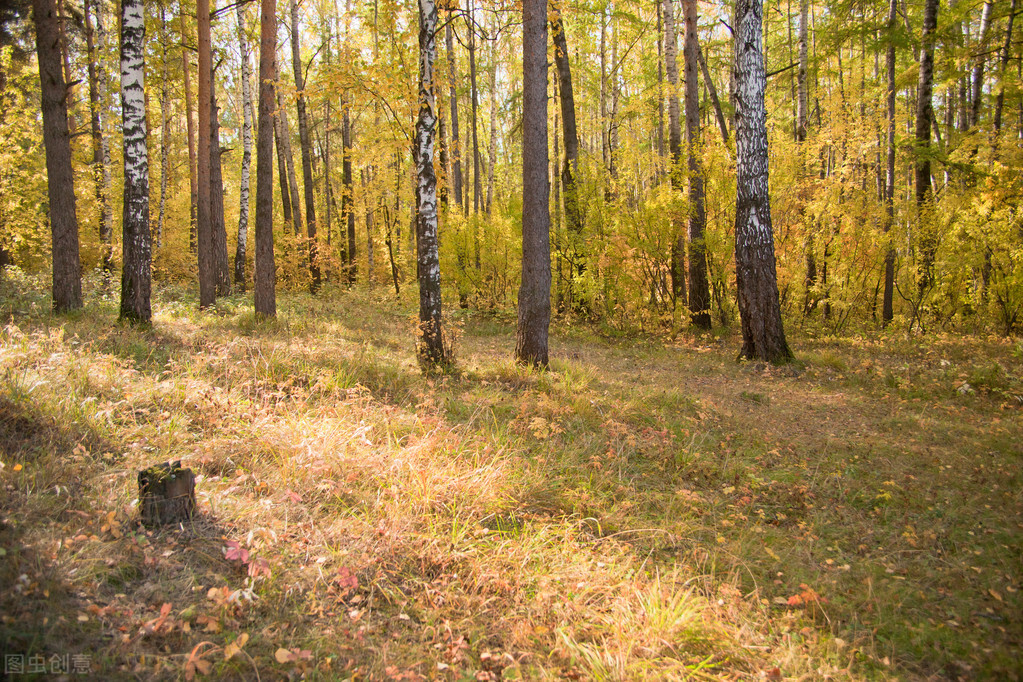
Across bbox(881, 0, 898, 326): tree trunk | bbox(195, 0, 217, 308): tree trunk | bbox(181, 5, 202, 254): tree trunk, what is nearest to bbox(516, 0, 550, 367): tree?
bbox(195, 0, 217, 308): tree trunk

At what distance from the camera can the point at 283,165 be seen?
60.5 ft

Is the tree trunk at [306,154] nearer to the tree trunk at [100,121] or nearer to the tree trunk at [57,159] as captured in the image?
the tree trunk at [100,121]

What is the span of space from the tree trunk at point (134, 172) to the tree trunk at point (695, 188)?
30.2 feet

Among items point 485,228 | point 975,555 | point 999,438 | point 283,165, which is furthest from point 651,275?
point 283,165

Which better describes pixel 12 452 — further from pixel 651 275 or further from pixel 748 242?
pixel 651 275

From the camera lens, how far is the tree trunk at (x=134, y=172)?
700 centimetres

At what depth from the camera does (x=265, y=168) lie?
9.37 meters

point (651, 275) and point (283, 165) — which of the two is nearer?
point (651, 275)

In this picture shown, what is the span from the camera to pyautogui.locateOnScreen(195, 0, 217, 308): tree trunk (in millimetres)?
10531

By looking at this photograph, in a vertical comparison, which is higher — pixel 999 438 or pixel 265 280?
pixel 265 280

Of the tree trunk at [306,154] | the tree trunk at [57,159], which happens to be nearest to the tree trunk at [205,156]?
the tree trunk at [57,159]

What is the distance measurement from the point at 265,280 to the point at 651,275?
7.82 meters

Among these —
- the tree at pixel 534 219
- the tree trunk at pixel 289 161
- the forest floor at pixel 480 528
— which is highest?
the tree trunk at pixel 289 161

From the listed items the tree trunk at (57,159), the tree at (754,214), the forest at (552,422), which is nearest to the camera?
the forest at (552,422)
